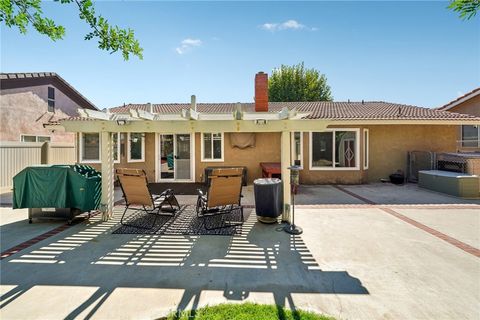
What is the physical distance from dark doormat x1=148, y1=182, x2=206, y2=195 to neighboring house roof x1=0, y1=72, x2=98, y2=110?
9891mm

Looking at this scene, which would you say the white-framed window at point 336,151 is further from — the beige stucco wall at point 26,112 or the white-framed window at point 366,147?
the beige stucco wall at point 26,112

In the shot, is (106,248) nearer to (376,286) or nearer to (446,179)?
(376,286)

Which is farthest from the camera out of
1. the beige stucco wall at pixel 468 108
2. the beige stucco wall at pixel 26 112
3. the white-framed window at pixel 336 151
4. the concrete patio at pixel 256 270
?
the beige stucco wall at pixel 468 108

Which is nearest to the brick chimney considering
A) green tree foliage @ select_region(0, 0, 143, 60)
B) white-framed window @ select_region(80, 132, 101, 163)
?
green tree foliage @ select_region(0, 0, 143, 60)

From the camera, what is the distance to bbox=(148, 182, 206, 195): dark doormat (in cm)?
929

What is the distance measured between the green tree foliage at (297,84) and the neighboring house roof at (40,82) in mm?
18431

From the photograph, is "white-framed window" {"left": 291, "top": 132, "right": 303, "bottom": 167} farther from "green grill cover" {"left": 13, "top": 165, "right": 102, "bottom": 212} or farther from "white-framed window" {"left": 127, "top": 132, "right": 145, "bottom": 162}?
"green grill cover" {"left": 13, "top": 165, "right": 102, "bottom": 212}

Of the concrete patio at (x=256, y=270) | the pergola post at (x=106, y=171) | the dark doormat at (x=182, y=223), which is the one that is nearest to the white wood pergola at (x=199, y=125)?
the pergola post at (x=106, y=171)

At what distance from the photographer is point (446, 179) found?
8469mm

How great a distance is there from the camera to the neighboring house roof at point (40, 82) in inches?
485

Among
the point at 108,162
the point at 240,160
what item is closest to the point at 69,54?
the point at 108,162

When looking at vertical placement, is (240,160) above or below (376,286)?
above

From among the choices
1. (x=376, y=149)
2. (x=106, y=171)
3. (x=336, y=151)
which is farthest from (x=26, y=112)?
(x=376, y=149)

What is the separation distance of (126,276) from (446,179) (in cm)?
1063
